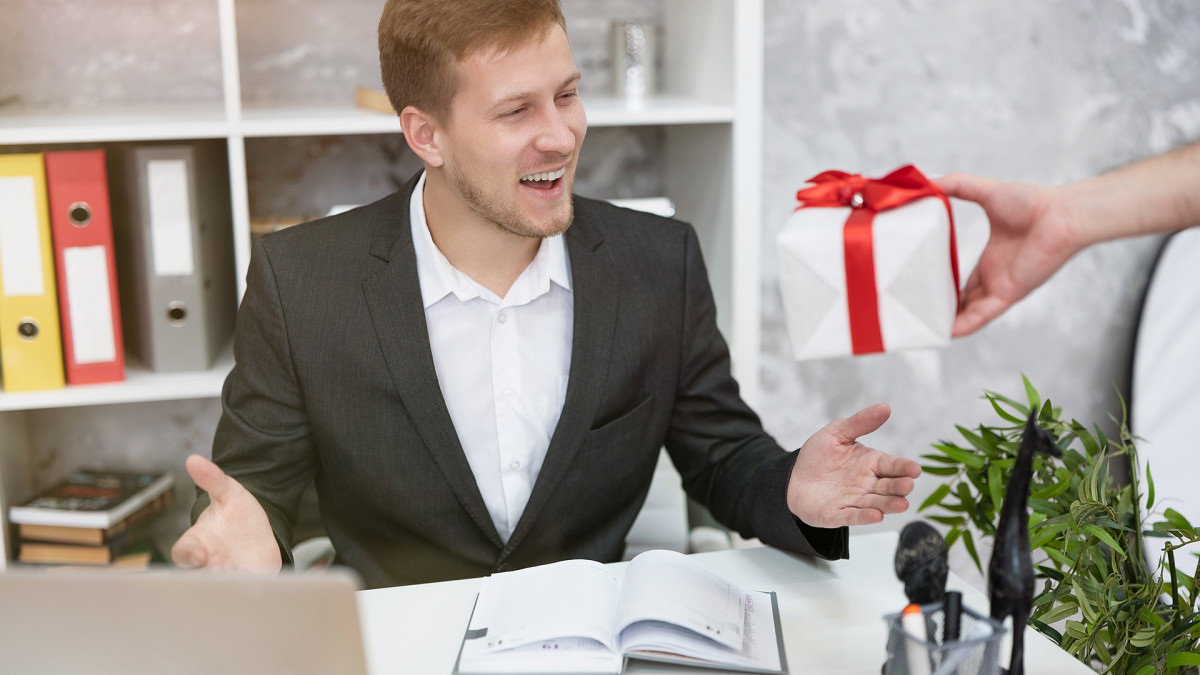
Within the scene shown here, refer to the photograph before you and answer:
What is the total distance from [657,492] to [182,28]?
128cm

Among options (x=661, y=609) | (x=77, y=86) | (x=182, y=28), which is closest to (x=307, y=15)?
(x=182, y=28)

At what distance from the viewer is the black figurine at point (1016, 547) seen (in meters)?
0.82

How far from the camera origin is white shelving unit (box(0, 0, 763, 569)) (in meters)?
1.64

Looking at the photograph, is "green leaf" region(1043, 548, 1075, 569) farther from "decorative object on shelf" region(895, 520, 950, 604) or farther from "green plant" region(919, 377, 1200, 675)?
"decorative object on shelf" region(895, 520, 950, 604)

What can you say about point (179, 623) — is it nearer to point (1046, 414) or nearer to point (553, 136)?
point (553, 136)

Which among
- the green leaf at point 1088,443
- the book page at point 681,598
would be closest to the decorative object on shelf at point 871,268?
the green leaf at point 1088,443

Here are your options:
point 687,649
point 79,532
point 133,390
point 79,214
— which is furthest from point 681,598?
point 79,532

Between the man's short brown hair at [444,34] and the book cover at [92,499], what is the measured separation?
0.98 meters

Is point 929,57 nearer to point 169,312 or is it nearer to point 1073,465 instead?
point 1073,465

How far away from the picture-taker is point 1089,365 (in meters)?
2.49

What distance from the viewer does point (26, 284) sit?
1644 millimetres

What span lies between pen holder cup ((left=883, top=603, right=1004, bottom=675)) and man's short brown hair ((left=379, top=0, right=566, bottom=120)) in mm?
920

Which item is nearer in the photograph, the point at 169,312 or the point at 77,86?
the point at 169,312

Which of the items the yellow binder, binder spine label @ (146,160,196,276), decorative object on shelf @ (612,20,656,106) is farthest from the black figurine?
the yellow binder
